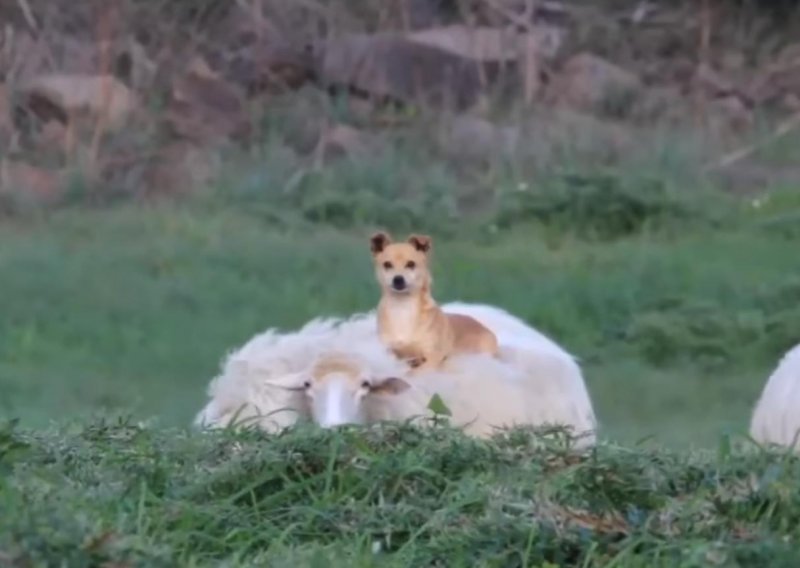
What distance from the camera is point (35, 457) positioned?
5605 mm

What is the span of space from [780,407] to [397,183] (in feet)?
31.7

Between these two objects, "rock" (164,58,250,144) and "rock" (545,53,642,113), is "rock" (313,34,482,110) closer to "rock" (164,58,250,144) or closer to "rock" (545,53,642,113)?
"rock" (545,53,642,113)

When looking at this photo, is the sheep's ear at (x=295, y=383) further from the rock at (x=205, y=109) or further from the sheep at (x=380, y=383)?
the rock at (x=205, y=109)

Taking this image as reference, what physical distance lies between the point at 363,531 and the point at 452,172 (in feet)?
45.0

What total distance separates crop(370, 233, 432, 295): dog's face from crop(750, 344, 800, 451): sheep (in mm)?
1473

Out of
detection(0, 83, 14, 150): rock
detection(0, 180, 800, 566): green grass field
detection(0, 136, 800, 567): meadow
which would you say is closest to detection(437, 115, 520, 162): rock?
detection(0, 136, 800, 567): meadow

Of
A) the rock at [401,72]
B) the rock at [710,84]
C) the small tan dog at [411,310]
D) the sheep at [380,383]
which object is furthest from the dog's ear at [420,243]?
the rock at [710,84]

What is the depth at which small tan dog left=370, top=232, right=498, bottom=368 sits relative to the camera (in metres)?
8.50

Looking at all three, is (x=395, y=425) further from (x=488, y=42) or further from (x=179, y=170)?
(x=488, y=42)

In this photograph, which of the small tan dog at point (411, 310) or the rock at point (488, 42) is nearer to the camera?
the small tan dog at point (411, 310)

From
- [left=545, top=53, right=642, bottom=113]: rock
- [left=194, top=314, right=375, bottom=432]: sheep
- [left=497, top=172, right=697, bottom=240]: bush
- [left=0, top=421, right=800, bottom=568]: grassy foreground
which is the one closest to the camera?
[left=0, top=421, right=800, bottom=568]: grassy foreground

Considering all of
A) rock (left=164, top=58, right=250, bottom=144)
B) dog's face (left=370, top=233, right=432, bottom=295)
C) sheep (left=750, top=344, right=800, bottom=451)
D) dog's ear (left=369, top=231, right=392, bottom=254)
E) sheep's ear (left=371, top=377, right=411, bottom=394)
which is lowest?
sheep (left=750, top=344, right=800, bottom=451)

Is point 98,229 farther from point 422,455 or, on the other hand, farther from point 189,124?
point 422,455

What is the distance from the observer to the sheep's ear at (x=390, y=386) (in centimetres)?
781
